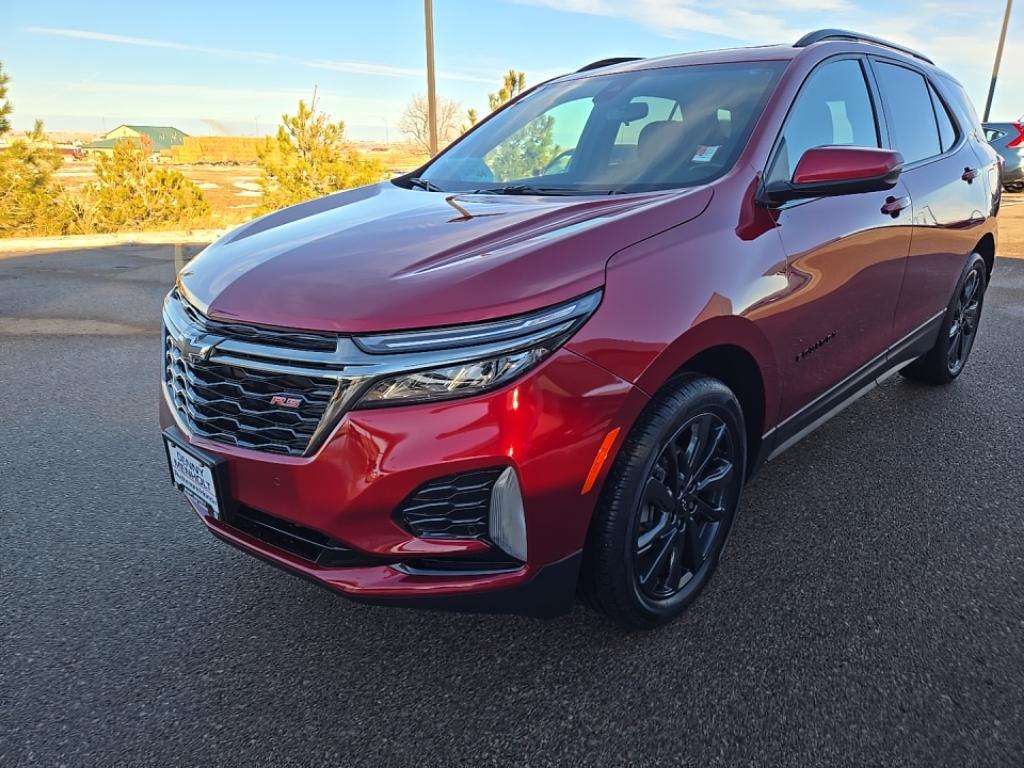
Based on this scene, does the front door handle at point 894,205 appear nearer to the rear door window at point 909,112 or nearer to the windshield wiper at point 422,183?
the rear door window at point 909,112

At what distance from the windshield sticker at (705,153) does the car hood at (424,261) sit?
11.4 inches

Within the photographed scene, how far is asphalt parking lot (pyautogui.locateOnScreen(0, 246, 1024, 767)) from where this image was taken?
1825mm

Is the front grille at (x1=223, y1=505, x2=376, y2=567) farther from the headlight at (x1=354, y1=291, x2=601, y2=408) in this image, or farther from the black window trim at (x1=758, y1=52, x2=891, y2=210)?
the black window trim at (x1=758, y1=52, x2=891, y2=210)

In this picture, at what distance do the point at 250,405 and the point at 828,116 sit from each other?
2.39 meters

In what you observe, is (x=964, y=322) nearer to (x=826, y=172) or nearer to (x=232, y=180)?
(x=826, y=172)

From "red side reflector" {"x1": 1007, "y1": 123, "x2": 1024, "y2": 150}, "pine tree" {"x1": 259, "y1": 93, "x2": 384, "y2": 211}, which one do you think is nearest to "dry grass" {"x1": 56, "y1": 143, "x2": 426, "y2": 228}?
"pine tree" {"x1": 259, "y1": 93, "x2": 384, "y2": 211}

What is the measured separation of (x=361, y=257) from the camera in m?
2.01

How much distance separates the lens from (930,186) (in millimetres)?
3422

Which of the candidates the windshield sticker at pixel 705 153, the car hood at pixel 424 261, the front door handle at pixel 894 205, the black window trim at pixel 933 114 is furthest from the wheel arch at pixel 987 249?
the car hood at pixel 424 261

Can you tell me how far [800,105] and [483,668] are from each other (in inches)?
87.0

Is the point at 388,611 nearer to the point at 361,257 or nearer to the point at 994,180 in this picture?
the point at 361,257

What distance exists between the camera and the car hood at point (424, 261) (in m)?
1.72

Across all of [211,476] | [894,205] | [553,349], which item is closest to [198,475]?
[211,476]

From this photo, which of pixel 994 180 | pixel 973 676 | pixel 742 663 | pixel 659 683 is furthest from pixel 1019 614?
pixel 994 180
